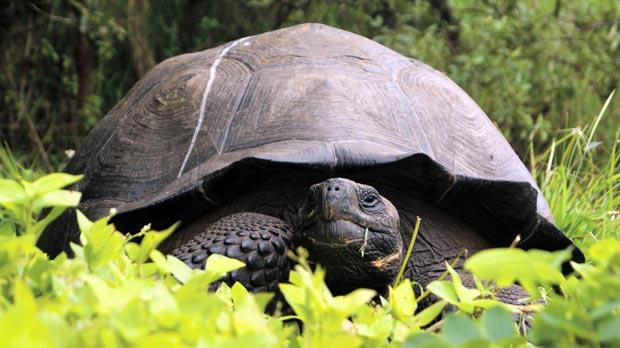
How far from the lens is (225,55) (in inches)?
131

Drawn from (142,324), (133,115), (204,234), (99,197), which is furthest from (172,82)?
(142,324)

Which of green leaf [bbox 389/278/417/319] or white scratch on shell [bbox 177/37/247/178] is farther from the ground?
green leaf [bbox 389/278/417/319]

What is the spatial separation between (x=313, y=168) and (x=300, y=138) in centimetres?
15

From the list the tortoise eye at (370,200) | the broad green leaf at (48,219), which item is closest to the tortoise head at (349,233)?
the tortoise eye at (370,200)

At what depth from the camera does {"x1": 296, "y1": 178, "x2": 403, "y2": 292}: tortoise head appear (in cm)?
252

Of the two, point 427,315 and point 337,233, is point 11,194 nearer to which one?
point 427,315

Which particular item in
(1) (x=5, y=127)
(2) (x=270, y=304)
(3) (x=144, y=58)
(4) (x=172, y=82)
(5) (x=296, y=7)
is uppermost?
(4) (x=172, y=82)

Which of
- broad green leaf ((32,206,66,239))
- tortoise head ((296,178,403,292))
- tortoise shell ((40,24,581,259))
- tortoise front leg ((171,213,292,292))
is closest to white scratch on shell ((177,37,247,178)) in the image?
tortoise shell ((40,24,581,259))

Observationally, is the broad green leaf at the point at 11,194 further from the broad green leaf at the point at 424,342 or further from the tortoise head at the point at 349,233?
the tortoise head at the point at 349,233

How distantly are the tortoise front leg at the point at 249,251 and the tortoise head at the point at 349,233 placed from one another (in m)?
0.09

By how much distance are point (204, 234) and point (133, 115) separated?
830 millimetres

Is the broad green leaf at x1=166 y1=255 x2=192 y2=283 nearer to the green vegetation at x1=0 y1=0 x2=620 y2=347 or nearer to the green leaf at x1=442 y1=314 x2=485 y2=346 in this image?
the green leaf at x1=442 y1=314 x2=485 y2=346

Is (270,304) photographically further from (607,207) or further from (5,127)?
(5,127)

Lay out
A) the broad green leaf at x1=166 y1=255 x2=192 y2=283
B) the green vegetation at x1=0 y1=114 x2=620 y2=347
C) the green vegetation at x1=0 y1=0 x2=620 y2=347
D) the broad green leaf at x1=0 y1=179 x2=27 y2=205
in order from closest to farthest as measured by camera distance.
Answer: the green vegetation at x1=0 y1=114 x2=620 y2=347 → the broad green leaf at x1=0 y1=179 x2=27 y2=205 → the broad green leaf at x1=166 y1=255 x2=192 y2=283 → the green vegetation at x1=0 y1=0 x2=620 y2=347
